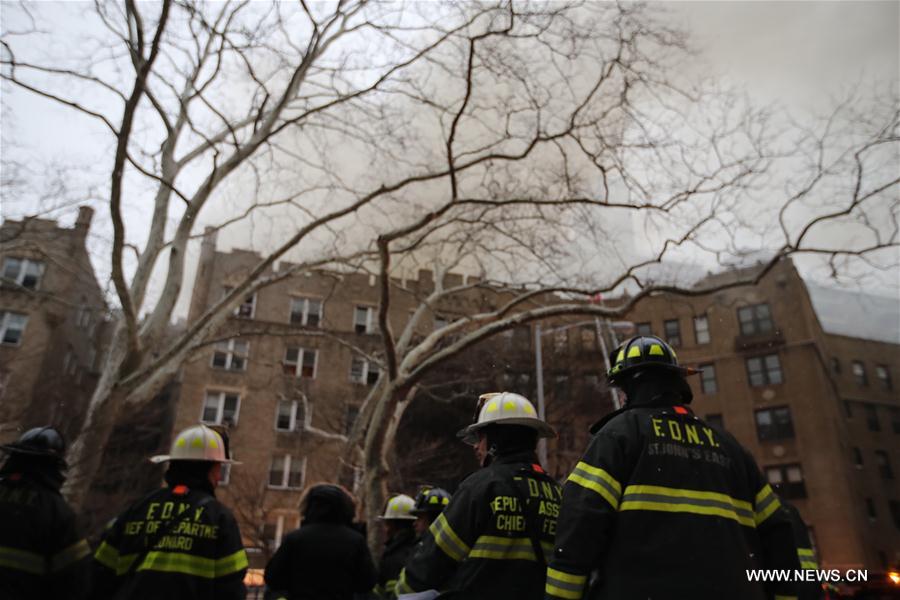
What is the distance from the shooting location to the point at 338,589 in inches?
195

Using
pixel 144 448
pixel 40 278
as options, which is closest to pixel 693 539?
pixel 40 278

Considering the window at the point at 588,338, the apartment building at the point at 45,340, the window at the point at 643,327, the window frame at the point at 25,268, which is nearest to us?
the apartment building at the point at 45,340

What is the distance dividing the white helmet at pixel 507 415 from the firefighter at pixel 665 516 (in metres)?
0.87

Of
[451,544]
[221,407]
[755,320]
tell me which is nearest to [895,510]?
[755,320]

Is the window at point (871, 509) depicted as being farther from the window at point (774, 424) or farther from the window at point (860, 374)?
the window at point (774, 424)

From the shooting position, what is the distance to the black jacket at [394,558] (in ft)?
20.9

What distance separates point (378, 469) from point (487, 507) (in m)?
9.10

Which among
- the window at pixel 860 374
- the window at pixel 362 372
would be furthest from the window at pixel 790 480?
the window at pixel 362 372

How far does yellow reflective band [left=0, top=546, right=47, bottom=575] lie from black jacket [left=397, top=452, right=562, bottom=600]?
212 cm

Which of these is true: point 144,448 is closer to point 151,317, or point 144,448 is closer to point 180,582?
point 151,317

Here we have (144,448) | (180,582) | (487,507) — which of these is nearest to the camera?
(487,507)

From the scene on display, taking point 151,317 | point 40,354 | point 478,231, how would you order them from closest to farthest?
1. point 151,317
2. point 478,231
3. point 40,354

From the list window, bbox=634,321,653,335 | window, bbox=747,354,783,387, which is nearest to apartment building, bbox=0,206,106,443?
window, bbox=634,321,653,335

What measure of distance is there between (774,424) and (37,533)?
38111 mm
